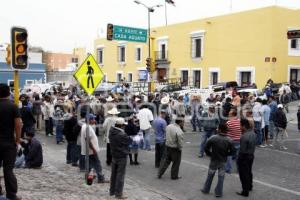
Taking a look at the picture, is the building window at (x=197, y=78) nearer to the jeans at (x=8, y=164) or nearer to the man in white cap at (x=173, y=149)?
the man in white cap at (x=173, y=149)

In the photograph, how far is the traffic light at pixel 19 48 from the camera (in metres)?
9.12

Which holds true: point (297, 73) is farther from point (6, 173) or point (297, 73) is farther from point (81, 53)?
point (81, 53)

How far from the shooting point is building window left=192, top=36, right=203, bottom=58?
124ft

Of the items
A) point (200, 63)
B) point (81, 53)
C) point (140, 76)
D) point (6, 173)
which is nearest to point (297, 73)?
point (200, 63)

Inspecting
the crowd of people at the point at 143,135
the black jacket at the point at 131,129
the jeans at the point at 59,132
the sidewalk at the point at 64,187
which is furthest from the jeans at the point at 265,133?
the jeans at the point at 59,132

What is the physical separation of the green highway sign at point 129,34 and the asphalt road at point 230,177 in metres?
13.0

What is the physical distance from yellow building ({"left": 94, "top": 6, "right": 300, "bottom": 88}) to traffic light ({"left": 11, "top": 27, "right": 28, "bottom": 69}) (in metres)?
25.0

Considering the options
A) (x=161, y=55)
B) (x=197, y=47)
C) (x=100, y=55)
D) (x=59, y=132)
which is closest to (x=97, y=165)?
(x=59, y=132)

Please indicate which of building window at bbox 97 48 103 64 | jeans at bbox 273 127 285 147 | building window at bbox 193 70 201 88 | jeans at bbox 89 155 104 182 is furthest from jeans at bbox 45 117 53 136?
building window at bbox 97 48 103 64

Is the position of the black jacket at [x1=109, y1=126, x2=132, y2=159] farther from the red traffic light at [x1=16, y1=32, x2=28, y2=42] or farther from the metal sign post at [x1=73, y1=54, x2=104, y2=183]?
the red traffic light at [x1=16, y1=32, x2=28, y2=42]

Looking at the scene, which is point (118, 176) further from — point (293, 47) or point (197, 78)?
point (197, 78)

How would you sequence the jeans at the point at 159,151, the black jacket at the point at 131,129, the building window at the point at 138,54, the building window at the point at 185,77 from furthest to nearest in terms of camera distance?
the building window at the point at 138,54 → the building window at the point at 185,77 → the black jacket at the point at 131,129 → the jeans at the point at 159,151

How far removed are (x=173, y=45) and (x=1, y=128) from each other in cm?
3504

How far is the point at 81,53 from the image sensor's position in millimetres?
65688
